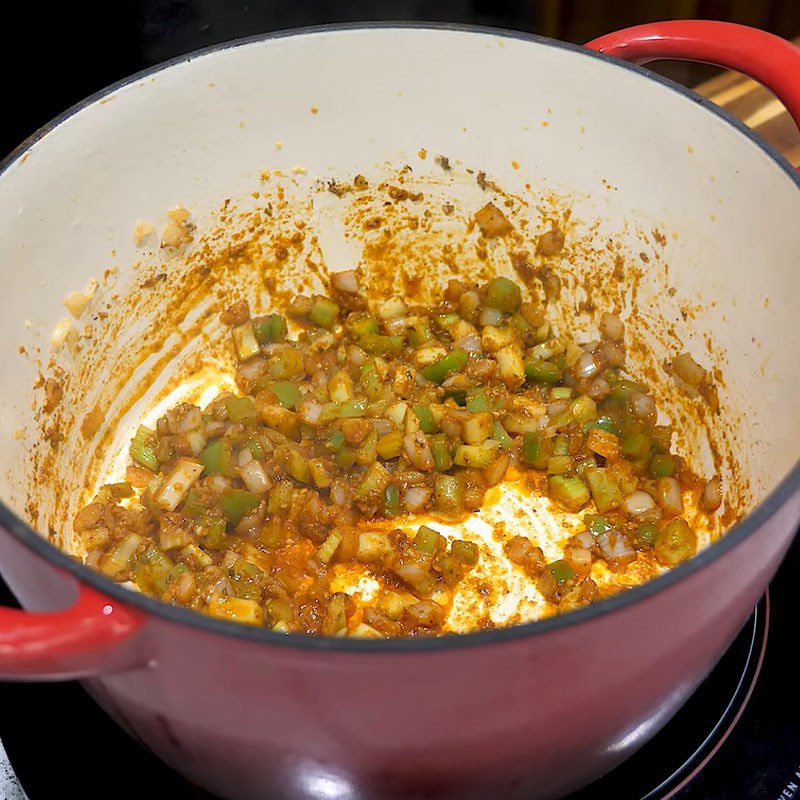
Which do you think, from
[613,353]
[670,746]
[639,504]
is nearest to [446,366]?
[613,353]

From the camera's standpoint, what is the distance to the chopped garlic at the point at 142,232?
5.12 ft

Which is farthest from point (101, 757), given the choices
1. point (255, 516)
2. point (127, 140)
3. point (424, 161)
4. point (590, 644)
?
point (424, 161)

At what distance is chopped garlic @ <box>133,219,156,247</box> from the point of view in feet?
5.12

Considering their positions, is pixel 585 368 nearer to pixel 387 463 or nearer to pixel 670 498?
pixel 670 498

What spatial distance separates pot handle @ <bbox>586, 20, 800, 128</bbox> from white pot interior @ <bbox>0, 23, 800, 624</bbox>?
7 centimetres

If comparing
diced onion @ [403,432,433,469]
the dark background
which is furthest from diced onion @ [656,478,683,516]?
the dark background

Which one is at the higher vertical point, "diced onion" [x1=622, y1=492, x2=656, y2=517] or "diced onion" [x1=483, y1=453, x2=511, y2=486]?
"diced onion" [x1=483, y1=453, x2=511, y2=486]

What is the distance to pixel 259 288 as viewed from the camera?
1776mm

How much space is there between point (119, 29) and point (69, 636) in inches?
50.2

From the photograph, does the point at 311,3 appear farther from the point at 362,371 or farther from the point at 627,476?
the point at 627,476

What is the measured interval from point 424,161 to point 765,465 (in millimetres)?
749

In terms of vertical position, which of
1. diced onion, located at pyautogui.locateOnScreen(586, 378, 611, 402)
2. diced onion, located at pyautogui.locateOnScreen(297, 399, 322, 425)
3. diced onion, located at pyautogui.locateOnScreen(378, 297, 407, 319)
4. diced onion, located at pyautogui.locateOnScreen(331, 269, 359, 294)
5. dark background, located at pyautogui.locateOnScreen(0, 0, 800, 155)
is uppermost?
dark background, located at pyautogui.locateOnScreen(0, 0, 800, 155)

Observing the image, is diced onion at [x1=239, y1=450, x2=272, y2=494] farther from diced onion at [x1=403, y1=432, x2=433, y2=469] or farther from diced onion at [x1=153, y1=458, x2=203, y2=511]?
diced onion at [x1=403, y1=432, x2=433, y2=469]

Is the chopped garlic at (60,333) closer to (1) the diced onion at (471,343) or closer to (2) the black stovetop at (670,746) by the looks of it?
(2) the black stovetop at (670,746)
